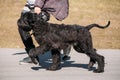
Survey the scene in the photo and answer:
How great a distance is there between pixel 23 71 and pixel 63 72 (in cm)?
78

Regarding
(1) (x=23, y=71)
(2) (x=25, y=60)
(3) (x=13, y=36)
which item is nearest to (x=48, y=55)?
(2) (x=25, y=60)

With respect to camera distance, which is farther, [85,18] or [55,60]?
[85,18]

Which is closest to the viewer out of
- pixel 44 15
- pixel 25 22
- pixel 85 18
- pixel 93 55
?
pixel 25 22

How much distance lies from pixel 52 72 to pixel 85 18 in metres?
9.22

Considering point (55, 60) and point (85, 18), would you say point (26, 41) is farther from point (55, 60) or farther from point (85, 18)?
point (85, 18)

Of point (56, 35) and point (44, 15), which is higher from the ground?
point (44, 15)

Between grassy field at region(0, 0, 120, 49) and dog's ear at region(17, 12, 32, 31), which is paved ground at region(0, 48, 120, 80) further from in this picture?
grassy field at region(0, 0, 120, 49)

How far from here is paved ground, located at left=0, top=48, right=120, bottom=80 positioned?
8.94 metres

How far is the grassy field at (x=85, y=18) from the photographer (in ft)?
44.9

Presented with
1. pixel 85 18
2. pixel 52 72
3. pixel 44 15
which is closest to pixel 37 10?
pixel 44 15

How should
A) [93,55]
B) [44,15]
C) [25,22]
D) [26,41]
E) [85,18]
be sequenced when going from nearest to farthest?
[25,22]
[93,55]
[44,15]
[26,41]
[85,18]

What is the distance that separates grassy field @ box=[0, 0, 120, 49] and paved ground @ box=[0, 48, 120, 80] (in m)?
1.71

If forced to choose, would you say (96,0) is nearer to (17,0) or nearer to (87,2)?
(87,2)

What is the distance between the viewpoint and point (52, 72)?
9.38 m
